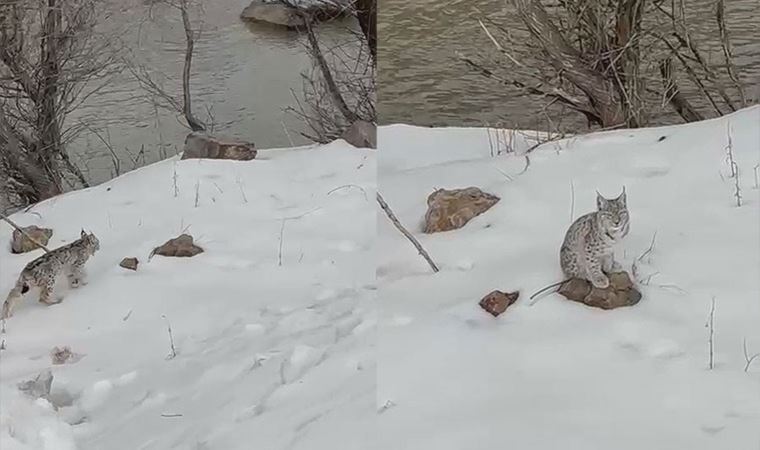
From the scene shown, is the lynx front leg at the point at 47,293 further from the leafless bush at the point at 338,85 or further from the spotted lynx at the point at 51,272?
the leafless bush at the point at 338,85

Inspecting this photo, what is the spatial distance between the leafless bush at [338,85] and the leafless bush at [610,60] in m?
0.53

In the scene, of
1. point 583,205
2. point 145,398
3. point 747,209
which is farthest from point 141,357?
point 747,209

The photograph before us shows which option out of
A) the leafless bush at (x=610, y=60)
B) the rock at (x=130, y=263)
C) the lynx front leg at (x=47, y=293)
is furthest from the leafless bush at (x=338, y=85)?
the lynx front leg at (x=47, y=293)

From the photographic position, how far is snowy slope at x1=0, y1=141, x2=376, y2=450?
2.00 metres

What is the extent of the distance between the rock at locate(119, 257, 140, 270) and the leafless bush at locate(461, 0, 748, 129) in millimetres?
1721

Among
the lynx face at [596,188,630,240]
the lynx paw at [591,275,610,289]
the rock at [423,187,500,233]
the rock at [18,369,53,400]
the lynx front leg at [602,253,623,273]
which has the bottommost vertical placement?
the rock at [18,369,53,400]

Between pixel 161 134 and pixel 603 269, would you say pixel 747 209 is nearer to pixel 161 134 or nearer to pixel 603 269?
pixel 603 269

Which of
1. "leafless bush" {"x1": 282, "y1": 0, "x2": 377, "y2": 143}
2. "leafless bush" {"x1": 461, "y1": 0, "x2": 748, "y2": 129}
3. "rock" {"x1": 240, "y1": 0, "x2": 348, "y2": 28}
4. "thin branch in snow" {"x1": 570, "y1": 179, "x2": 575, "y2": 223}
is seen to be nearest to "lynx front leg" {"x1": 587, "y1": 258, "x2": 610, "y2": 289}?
"thin branch in snow" {"x1": 570, "y1": 179, "x2": 575, "y2": 223}

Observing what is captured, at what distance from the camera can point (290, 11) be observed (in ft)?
16.6

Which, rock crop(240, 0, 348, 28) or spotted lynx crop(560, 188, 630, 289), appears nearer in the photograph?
spotted lynx crop(560, 188, 630, 289)

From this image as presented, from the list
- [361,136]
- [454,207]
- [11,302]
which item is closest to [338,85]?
[361,136]

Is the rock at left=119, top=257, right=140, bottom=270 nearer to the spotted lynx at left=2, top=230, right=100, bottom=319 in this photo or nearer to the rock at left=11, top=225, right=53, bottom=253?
the spotted lynx at left=2, top=230, right=100, bottom=319

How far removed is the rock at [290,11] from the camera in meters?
4.57

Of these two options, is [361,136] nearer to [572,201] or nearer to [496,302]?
[572,201]
